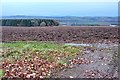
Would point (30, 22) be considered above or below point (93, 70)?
above

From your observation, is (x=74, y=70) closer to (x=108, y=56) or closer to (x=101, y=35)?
(x=108, y=56)

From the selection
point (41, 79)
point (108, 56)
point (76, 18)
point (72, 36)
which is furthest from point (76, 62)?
point (76, 18)

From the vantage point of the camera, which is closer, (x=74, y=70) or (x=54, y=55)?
(x=74, y=70)

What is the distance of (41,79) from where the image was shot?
8.23 meters

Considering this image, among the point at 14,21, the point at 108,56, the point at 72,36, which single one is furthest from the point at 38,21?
the point at 108,56

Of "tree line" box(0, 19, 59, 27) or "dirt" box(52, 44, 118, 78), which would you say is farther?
"tree line" box(0, 19, 59, 27)

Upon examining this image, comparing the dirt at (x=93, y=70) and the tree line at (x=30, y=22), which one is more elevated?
the tree line at (x=30, y=22)

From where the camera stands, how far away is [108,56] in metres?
12.9

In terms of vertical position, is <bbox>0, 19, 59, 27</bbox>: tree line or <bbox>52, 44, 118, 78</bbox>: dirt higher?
<bbox>0, 19, 59, 27</bbox>: tree line

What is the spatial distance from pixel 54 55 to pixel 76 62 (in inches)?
55.0

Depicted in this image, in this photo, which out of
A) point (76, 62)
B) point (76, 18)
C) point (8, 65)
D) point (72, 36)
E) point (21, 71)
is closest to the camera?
point (21, 71)

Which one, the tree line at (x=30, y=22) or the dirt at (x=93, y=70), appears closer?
the dirt at (x=93, y=70)

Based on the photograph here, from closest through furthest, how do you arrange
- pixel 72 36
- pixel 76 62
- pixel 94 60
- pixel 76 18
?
pixel 76 62, pixel 94 60, pixel 72 36, pixel 76 18

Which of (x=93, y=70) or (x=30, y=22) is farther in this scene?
(x=30, y=22)
